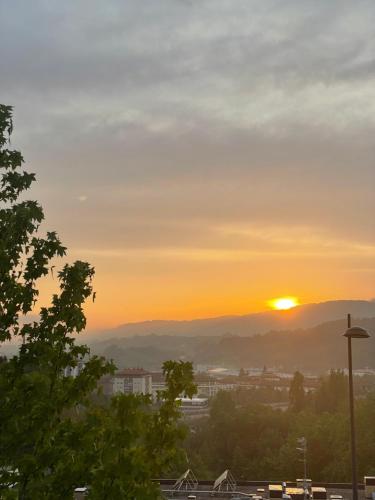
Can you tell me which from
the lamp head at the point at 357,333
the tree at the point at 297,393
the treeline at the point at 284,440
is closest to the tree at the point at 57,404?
the lamp head at the point at 357,333

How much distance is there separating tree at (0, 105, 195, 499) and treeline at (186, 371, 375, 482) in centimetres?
5413

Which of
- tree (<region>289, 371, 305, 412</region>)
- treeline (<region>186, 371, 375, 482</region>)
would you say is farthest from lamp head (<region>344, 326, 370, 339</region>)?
tree (<region>289, 371, 305, 412</region>)

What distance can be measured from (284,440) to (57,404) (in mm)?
74194

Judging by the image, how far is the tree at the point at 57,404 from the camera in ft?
21.1

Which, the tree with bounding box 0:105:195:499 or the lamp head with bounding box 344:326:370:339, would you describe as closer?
the tree with bounding box 0:105:195:499

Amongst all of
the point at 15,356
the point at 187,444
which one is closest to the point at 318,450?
the point at 187,444

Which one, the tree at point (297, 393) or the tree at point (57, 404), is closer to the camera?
the tree at point (57, 404)

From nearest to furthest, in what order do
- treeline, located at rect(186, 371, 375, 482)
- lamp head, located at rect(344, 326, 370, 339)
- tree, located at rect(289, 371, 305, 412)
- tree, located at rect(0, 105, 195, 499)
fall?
tree, located at rect(0, 105, 195, 499) < lamp head, located at rect(344, 326, 370, 339) < treeline, located at rect(186, 371, 375, 482) < tree, located at rect(289, 371, 305, 412)

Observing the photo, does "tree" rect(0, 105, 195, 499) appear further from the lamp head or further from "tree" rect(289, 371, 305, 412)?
"tree" rect(289, 371, 305, 412)

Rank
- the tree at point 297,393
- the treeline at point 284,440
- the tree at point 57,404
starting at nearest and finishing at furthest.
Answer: the tree at point 57,404 → the treeline at point 284,440 → the tree at point 297,393

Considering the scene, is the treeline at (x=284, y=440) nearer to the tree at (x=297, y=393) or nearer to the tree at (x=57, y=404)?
the tree at (x=297, y=393)

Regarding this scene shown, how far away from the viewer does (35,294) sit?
7.45 metres

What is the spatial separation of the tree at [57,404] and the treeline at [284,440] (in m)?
54.1

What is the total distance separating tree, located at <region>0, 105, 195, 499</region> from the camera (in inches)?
253
